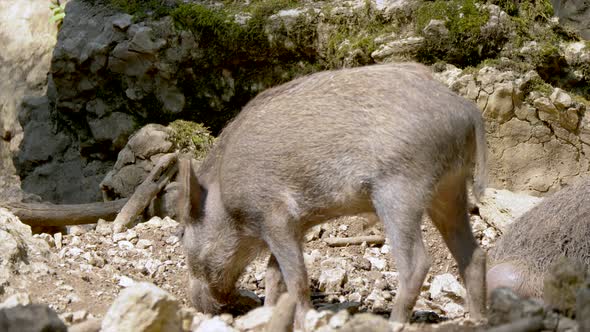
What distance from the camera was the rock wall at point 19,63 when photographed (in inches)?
504

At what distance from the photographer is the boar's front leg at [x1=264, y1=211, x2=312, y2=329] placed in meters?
6.20

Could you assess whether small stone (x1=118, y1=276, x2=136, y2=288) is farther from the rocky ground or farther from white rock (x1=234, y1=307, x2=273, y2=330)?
white rock (x1=234, y1=307, x2=273, y2=330)

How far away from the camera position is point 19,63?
13164mm

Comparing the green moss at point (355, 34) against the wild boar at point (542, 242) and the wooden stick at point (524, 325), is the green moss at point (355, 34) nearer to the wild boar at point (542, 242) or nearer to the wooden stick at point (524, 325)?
the wild boar at point (542, 242)

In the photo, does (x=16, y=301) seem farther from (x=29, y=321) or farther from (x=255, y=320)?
(x=255, y=320)

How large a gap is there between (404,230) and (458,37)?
13.6 feet

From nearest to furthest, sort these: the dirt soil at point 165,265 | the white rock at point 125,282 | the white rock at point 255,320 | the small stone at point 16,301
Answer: the small stone at point 16,301 < the white rock at point 255,320 < the dirt soil at point 165,265 < the white rock at point 125,282

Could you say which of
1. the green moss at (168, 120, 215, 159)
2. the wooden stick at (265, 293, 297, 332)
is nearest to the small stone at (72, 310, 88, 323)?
the wooden stick at (265, 293, 297, 332)

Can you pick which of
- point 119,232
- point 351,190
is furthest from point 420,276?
point 119,232

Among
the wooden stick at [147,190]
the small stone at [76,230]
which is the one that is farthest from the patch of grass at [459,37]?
the small stone at [76,230]

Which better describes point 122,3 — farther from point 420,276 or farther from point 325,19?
point 420,276

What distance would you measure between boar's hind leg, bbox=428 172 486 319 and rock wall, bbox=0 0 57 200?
765cm

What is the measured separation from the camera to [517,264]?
732 centimetres

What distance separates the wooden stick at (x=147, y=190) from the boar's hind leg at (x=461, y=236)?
3345 mm
